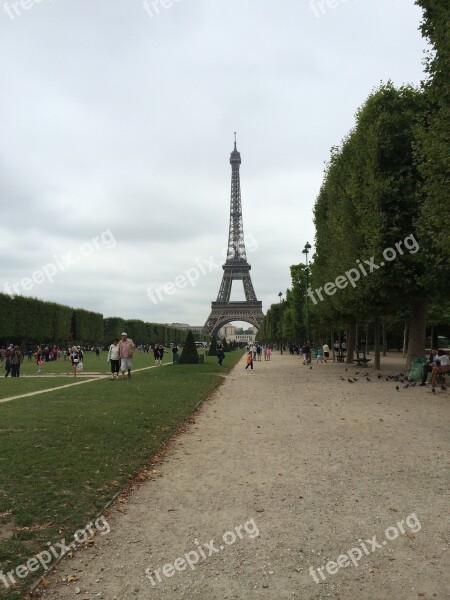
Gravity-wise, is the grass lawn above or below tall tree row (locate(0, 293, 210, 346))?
below

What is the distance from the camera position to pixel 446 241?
14.6 m

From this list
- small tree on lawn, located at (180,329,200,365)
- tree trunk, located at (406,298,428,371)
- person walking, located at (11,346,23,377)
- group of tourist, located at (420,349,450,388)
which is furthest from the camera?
small tree on lawn, located at (180,329,200,365)

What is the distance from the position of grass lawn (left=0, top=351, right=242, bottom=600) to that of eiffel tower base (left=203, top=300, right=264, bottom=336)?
105 m

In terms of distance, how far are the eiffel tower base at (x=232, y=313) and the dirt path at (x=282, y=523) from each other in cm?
11023

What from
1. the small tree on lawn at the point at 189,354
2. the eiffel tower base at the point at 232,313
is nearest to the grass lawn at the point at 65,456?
the small tree on lawn at the point at 189,354

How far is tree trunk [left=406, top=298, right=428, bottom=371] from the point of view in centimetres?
2359

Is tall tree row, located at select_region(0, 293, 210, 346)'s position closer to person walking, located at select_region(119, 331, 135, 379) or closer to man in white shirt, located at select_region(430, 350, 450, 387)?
person walking, located at select_region(119, 331, 135, 379)

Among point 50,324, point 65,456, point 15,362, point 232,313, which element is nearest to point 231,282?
point 232,313

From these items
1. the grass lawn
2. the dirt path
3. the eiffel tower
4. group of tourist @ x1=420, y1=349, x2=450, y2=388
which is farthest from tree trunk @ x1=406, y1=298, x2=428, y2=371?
the eiffel tower

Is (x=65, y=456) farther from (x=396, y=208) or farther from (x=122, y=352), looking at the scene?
(x=396, y=208)

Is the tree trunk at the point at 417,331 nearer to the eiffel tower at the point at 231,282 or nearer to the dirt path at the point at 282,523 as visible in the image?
the dirt path at the point at 282,523

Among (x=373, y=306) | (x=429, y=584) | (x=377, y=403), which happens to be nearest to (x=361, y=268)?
(x=373, y=306)

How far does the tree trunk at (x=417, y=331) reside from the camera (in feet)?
77.4

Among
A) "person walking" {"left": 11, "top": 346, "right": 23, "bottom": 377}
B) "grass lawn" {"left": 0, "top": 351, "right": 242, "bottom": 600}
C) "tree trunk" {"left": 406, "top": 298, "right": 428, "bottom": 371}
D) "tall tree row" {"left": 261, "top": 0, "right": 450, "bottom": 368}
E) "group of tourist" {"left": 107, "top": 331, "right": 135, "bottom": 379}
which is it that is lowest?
"grass lawn" {"left": 0, "top": 351, "right": 242, "bottom": 600}
